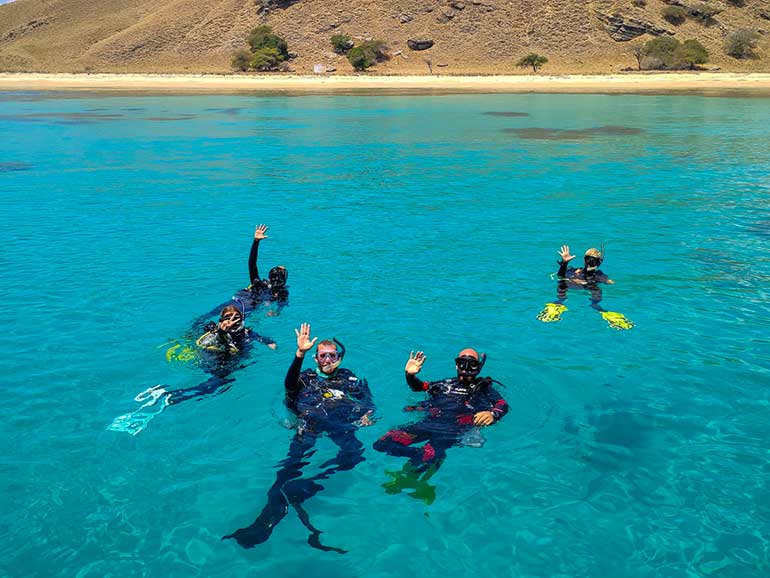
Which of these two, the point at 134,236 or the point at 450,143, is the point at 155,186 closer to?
the point at 134,236

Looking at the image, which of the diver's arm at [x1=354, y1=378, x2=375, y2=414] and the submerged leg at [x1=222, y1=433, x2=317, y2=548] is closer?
the submerged leg at [x1=222, y1=433, x2=317, y2=548]

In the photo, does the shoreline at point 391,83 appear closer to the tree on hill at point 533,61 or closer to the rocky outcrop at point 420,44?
the tree on hill at point 533,61

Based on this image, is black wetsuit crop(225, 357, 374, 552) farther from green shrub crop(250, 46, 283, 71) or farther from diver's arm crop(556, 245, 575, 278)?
green shrub crop(250, 46, 283, 71)

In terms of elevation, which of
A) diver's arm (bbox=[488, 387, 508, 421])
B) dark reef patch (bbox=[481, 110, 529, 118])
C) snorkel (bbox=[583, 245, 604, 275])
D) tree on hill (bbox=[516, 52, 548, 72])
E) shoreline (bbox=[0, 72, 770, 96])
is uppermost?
tree on hill (bbox=[516, 52, 548, 72])

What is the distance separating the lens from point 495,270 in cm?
1444

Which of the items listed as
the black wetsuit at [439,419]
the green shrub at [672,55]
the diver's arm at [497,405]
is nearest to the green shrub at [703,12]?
the green shrub at [672,55]

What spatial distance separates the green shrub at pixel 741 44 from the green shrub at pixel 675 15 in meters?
10.1

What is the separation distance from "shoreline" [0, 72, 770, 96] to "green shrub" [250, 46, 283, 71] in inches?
243

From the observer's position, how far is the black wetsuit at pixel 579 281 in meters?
12.7

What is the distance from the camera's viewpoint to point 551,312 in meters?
11.9

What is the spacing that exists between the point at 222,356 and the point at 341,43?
3304 inches

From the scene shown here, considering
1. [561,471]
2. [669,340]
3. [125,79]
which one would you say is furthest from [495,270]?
[125,79]

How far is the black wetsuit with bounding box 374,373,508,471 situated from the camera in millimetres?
7426

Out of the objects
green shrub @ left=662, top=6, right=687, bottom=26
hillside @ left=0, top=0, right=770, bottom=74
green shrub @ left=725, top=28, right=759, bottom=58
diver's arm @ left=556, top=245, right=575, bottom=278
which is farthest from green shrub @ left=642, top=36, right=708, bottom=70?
diver's arm @ left=556, top=245, right=575, bottom=278
